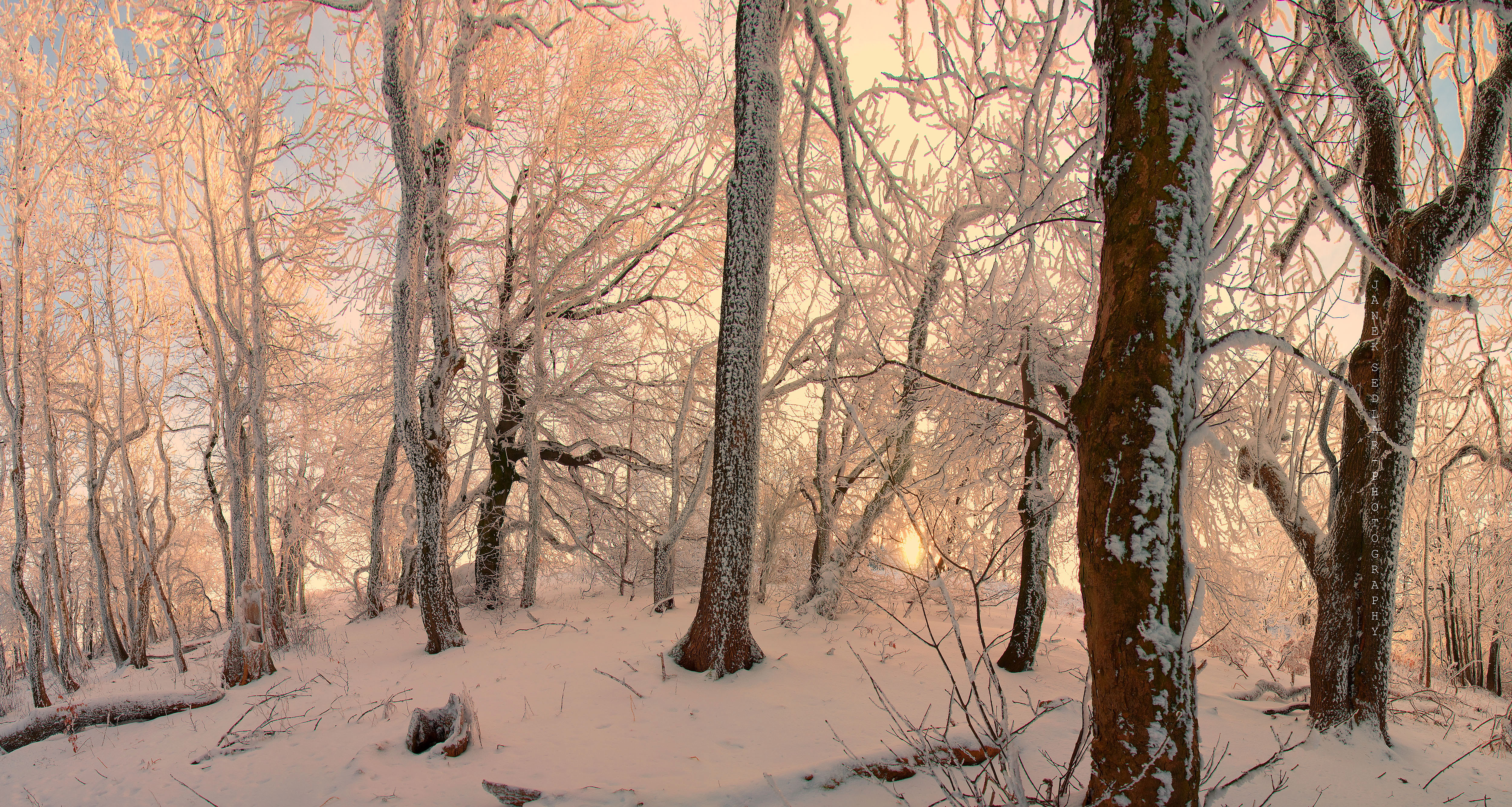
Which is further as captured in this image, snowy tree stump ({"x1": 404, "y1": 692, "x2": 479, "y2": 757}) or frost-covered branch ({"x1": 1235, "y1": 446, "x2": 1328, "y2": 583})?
frost-covered branch ({"x1": 1235, "y1": 446, "x2": 1328, "y2": 583})

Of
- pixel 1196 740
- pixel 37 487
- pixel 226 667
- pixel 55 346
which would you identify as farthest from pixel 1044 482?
pixel 37 487

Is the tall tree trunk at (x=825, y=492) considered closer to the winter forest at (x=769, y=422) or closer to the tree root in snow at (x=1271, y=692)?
the winter forest at (x=769, y=422)

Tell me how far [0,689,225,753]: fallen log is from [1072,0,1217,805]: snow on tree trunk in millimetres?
7662

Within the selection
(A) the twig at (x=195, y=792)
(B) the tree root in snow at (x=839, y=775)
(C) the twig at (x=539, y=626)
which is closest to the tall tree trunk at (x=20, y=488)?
(C) the twig at (x=539, y=626)

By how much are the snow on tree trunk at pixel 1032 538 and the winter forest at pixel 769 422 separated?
5 cm

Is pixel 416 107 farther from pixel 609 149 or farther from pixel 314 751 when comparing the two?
pixel 314 751

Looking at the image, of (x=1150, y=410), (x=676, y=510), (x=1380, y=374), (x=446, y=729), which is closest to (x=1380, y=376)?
(x=1380, y=374)

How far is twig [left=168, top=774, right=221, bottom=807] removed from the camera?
3846mm

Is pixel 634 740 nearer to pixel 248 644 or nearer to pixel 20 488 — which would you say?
pixel 248 644

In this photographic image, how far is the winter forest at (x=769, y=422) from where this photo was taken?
8.47 feet

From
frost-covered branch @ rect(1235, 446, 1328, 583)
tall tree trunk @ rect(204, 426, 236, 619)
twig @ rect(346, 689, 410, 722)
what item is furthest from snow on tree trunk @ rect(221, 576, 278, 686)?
frost-covered branch @ rect(1235, 446, 1328, 583)

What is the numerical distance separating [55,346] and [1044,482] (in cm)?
1392

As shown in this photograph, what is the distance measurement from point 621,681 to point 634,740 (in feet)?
3.85

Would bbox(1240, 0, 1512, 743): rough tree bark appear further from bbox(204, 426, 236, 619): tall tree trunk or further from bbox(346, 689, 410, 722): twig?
bbox(204, 426, 236, 619): tall tree trunk
